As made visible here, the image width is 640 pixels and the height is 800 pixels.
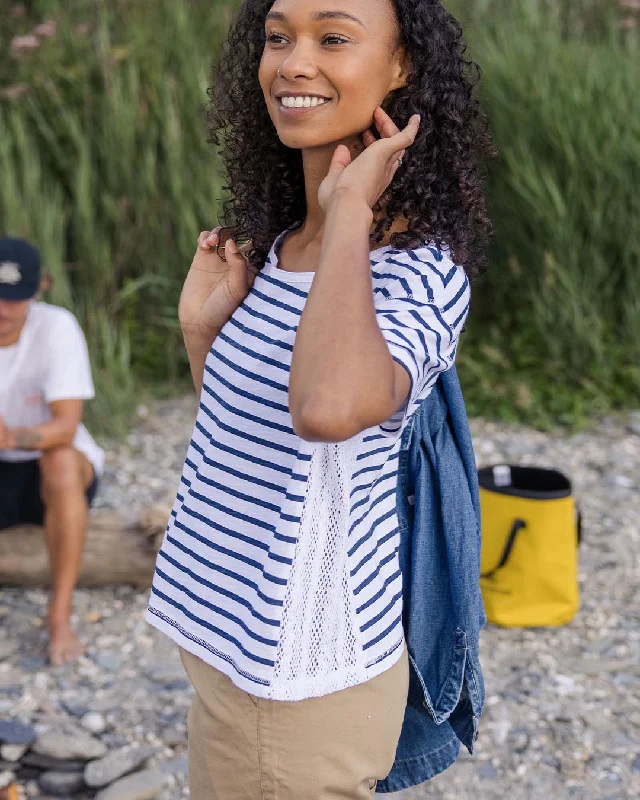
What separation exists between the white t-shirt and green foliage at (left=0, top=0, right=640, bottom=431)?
1.31m

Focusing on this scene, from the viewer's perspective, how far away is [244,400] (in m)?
1.59

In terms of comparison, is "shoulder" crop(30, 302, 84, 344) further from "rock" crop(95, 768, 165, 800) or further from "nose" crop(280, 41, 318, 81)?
"nose" crop(280, 41, 318, 81)

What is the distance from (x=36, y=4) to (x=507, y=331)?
371 cm

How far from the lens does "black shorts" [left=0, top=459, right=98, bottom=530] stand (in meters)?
3.92

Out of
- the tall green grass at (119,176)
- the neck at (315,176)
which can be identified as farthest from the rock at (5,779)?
the tall green grass at (119,176)

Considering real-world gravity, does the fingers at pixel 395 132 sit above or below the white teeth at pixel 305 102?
below

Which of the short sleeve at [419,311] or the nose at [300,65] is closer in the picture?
the short sleeve at [419,311]

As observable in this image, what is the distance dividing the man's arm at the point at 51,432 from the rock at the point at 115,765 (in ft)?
3.91

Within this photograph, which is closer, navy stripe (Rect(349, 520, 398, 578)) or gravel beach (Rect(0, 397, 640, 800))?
navy stripe (Rect(349, 520, 398, 578))

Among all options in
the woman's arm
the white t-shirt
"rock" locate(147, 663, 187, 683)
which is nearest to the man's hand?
the white t-shirt

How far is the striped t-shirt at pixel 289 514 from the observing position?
1.49 metres

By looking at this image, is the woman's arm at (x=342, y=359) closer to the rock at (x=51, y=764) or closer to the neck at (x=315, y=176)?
the neck at (x=315, y=176)

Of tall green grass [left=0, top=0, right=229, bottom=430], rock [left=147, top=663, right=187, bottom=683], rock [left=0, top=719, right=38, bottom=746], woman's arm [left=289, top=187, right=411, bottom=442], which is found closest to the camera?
woman's arm [left=289, top=187, right=411, bottom=442]

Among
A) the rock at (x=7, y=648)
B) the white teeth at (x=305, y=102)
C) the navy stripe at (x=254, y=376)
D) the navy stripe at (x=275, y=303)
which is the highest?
the white teeth at (x=305, y=102)
